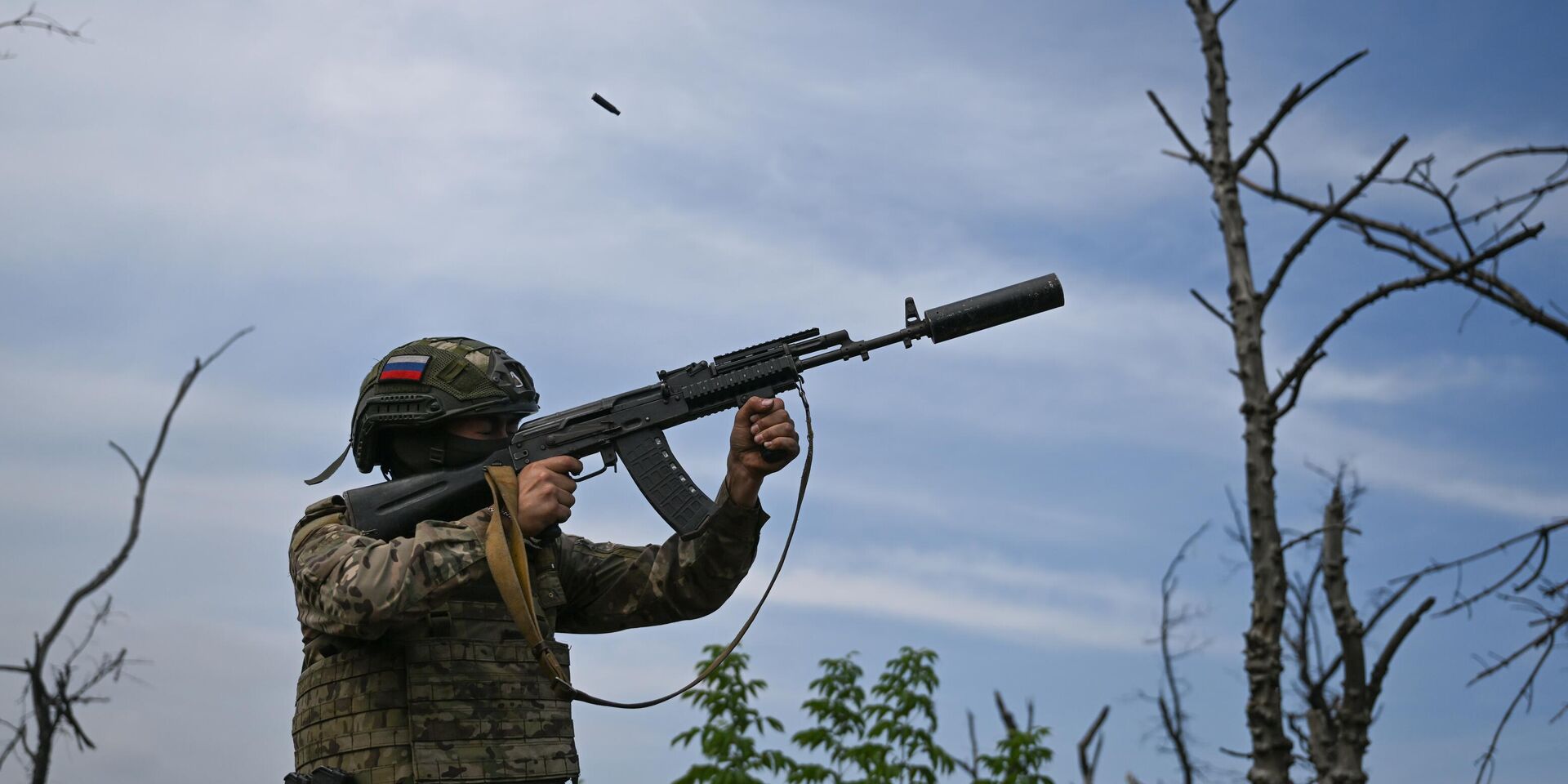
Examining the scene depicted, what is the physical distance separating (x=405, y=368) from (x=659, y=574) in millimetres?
1208

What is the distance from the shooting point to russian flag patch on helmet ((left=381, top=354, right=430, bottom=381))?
16.6ft

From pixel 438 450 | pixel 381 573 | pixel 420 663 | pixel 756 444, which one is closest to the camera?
pixel 381 573

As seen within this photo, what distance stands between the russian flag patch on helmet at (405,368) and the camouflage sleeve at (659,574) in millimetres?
914

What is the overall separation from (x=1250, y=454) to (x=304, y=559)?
6.99 metres

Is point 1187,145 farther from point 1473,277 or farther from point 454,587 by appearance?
point 454,587

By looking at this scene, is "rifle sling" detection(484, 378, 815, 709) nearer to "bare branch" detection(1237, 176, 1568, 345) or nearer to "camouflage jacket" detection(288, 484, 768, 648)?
"camouflage jacket" detection(288, 484, 768, 648)

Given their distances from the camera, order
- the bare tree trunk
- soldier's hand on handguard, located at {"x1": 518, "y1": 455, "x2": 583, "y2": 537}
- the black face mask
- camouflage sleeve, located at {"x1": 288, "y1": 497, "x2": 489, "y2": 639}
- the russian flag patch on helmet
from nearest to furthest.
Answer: camouflage sleeve, located at {"x1": 288, "y1": 497, "x2": 489, "y2": 639}, soldier's hand on handguard, located at {"x1": 518, "y1": 455, "x2": 583, "y2": 537}, the russian flag patch on helmet, the black face mask, the bare tree trunk

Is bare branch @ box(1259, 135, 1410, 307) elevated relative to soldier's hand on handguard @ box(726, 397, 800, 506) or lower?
elevated

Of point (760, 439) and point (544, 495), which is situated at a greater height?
point (760, 439)

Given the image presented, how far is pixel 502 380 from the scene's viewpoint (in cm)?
516

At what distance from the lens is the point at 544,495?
4.99 meters

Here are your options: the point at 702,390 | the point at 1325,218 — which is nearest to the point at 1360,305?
the point at 1325,218

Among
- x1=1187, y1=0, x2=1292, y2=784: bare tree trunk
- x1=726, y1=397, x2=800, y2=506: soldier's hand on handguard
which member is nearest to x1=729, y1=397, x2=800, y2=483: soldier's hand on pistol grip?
x1=726, y1=397, x2=800, y2=506: soldier's hand on handguard

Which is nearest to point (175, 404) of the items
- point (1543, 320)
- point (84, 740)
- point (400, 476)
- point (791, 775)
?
point (84, 740)
